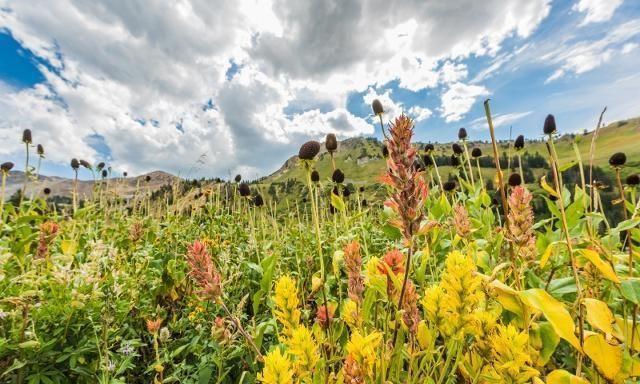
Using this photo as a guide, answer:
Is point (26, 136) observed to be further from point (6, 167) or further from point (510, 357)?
point (510, 357)

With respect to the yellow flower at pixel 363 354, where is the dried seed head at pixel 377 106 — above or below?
above

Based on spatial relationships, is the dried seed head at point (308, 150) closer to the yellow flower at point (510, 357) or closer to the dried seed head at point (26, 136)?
the yellow flower at point (510, 357)

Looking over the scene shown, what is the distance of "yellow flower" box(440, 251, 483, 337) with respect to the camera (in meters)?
1.15

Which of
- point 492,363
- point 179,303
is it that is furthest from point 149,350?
point 492,363

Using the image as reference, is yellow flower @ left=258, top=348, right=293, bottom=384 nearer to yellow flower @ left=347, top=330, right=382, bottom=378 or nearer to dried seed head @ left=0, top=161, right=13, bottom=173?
yellow flower @ left=347, top=330, right=382, bottom=378

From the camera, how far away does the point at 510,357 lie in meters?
1.10

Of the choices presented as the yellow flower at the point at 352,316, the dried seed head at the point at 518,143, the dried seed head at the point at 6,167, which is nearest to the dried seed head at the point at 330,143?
the yellow flower at the point at 352,316

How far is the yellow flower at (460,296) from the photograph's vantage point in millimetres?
1152

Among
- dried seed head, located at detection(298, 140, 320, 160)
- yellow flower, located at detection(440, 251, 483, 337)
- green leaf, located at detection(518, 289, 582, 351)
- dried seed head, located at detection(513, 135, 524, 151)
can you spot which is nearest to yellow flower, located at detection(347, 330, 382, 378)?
yellow flower, located at detection(440, 251, 483, 337)

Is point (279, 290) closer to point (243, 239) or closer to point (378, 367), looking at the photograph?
point (378, 367)

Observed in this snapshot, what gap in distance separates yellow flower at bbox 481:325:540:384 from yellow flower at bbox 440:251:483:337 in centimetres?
10

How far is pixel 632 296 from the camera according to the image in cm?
103

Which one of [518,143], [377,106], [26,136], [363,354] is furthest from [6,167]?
[518,143]

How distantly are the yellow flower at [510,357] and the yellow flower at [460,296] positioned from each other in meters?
0.10
